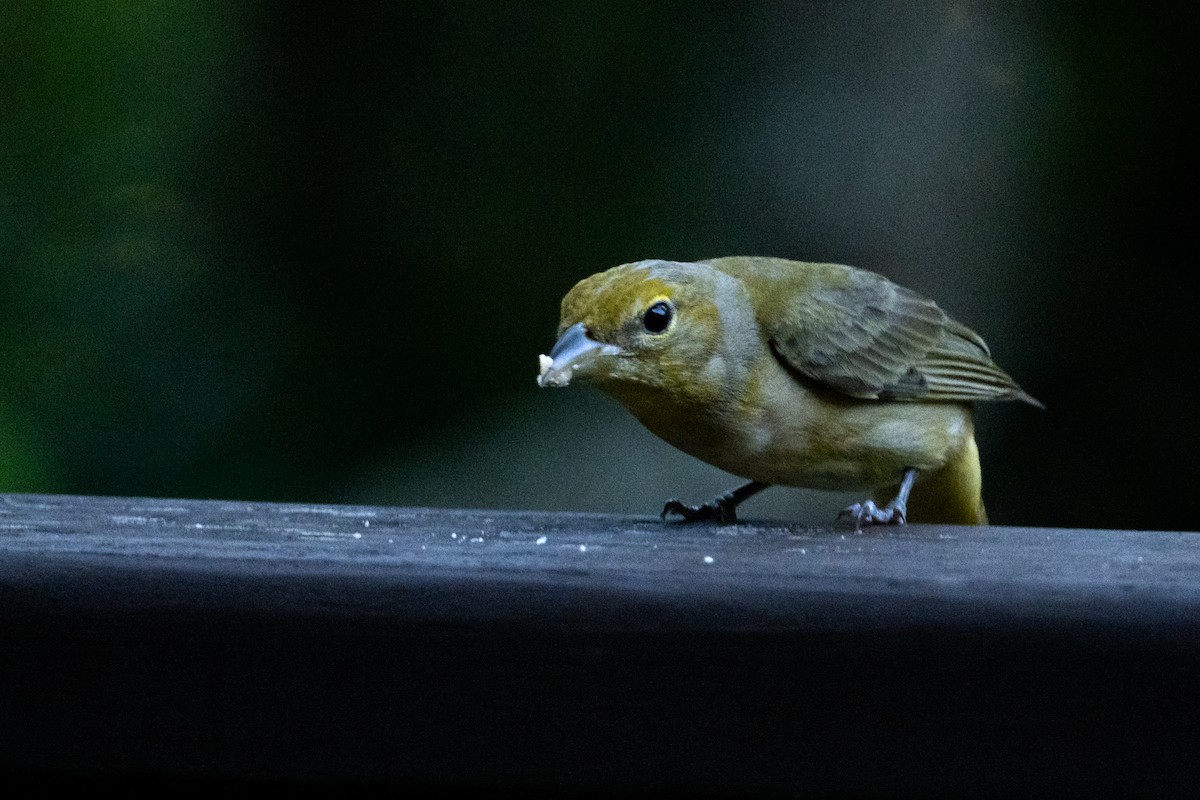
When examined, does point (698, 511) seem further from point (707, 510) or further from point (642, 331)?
point (642, 331)

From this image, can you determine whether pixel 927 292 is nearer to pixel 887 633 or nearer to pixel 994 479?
pixel 994 479

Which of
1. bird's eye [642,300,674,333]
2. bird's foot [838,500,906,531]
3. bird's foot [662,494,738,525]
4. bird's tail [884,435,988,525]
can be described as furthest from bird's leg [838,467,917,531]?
bird's eye [642,300,674,333]

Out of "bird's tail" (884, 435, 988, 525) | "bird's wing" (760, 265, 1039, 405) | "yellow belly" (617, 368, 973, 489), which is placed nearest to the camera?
"yellow belly" (617, 368, 973, 489)

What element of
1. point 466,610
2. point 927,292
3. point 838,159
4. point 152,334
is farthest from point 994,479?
point 466,610

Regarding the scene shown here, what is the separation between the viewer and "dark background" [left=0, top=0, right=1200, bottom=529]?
120 inches

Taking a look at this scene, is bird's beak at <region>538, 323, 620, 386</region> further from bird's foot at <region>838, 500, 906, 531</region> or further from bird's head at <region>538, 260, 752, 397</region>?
bird's foot at <region>838, 500, 906, 531</region>

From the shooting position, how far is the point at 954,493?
10.0 ft

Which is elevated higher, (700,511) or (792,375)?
(792,375)

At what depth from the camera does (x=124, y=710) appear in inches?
52.1

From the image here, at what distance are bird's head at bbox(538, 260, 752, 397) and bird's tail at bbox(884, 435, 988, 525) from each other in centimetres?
71

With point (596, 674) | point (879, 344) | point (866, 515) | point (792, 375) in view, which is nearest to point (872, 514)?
point (866, 515)

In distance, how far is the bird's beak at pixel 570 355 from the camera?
2125mm

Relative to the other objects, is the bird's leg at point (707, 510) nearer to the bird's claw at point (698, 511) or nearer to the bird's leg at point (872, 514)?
the bird's claw at point (698, 511)

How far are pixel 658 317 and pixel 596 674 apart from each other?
1116 millimetres
